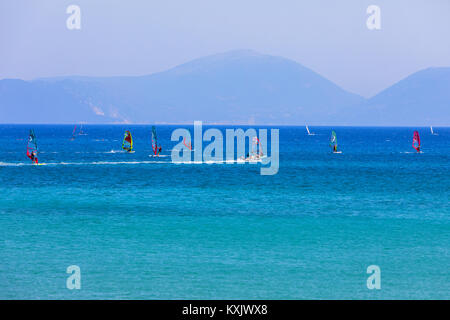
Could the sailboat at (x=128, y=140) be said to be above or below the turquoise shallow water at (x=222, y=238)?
above

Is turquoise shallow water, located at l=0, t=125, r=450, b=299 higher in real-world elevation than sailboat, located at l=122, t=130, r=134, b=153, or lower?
lower

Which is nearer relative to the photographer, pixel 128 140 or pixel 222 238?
pixel 222 238

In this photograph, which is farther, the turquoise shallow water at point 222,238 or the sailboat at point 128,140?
the sailboat at point 128,140

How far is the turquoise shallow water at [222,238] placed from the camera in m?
31.5

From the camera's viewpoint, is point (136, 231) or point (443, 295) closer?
point (443, 295)

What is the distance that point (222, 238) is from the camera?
4234cm

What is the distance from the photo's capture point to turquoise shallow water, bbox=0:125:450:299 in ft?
103

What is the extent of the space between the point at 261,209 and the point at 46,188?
84.3ft

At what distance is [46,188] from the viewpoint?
7075cm

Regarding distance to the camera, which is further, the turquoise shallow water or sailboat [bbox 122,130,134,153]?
sailboat [bbox 122,130,134,153]

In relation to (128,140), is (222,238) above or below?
below
